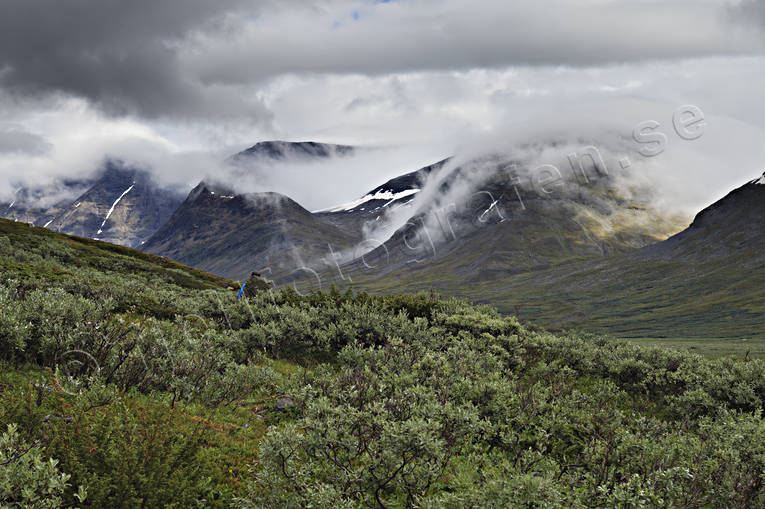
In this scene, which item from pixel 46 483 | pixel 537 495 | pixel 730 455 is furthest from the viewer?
pixel 730 455

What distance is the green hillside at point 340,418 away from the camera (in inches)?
244

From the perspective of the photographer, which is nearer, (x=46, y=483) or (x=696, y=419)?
(x=46, y=483)

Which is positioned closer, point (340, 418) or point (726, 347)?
point (340, 418)

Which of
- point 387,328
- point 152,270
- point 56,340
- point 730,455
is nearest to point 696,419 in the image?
point 730,455

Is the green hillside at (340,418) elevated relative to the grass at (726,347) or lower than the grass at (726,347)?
elevated

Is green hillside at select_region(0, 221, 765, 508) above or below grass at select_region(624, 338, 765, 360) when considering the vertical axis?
above

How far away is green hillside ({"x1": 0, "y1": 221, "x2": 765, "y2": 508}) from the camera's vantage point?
619cm

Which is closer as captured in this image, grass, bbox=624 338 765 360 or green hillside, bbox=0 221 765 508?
green hillside, bbox=0 221 765 508

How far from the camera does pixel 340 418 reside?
7.20 m

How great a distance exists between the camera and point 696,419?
599 inches

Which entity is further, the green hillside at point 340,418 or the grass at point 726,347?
the grass at point 726,347

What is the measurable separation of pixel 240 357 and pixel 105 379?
6.16 meters

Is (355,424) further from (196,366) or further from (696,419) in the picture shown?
(696,419)

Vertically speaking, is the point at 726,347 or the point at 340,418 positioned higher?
the point at 340,418
